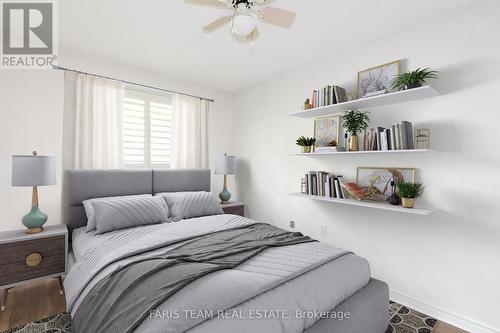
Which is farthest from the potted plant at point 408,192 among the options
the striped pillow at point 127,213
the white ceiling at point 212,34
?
the striped pillow at point 127,213

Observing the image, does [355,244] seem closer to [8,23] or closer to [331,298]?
[331,298]

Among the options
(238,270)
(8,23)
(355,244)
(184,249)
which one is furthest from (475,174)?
(8,23)

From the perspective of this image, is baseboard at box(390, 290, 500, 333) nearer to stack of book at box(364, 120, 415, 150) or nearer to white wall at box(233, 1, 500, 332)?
white wall at box(233, 1, 500, 332)

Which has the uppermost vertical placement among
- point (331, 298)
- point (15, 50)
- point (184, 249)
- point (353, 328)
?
point (15, 50)

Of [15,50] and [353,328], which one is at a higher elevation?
[15,50]

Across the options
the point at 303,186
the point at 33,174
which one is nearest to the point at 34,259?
the point at 33,174

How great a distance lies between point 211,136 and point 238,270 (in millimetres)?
2841

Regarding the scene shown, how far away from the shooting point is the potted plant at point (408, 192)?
6.61ft

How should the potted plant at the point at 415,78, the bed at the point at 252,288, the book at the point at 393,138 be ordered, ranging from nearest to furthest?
the bed at the point at 252,288, the potted plant at the point at 415,78, the book at the point at 393,138

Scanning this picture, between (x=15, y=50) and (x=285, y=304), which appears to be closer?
(x=285, y=304)

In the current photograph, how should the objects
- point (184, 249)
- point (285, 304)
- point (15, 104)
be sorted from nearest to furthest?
point (285, 304) < point (184, 249) < point (15, 104)

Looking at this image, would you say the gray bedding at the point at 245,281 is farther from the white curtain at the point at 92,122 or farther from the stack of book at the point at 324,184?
the white curtain at the point at 92,122

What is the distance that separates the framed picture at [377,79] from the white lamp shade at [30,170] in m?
3.02

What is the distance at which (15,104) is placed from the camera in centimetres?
245
